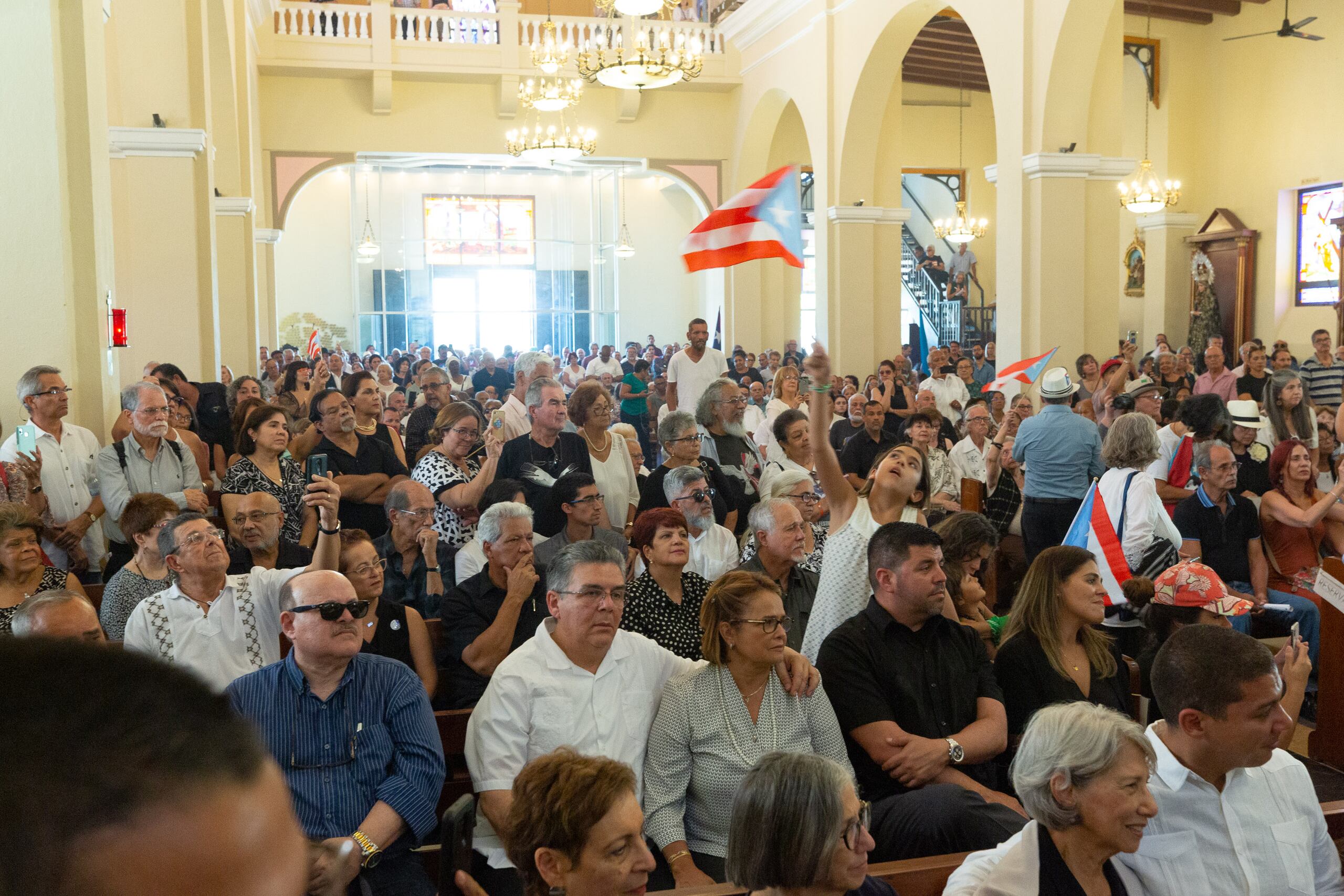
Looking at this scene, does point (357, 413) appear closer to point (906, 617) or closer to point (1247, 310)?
point (906, 617)

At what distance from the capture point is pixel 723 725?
3.09 metres

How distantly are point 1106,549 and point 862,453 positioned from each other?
91.1 inches

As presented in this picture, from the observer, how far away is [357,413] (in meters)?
6.06

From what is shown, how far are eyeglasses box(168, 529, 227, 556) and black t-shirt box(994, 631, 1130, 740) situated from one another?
7.80 feet

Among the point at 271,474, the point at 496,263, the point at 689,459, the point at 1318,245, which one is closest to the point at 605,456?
the point at 689,459

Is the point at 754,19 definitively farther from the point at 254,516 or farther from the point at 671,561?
the point at 671,561

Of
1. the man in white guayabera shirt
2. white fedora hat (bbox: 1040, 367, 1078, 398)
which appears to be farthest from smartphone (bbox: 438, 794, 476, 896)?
white fedora hat (bbox: 1040, 367, 1078, 398)

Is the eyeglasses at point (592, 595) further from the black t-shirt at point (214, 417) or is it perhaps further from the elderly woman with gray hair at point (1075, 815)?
the black t-shirt at point (214, 417)

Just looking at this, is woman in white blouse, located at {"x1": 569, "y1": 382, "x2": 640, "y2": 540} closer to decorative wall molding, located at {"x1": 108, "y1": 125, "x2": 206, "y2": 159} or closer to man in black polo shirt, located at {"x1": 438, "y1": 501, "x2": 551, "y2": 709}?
man in black polo shirt, located at {"x1": 438, "y1": 501, "x2": 551, "y2": 709}

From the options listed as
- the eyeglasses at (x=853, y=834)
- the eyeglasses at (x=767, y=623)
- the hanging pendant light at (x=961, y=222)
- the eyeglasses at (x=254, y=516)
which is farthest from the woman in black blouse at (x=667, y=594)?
the hanging pendant light at (x=961, y=222)

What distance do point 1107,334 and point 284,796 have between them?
11.2 metres

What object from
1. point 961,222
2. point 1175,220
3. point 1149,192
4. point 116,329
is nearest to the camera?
point 116,329

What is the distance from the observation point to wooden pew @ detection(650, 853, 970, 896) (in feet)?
8.24

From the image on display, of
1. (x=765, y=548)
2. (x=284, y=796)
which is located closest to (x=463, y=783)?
(x=765, y=548)
